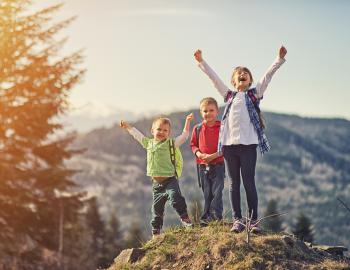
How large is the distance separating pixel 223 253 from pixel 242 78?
251cm

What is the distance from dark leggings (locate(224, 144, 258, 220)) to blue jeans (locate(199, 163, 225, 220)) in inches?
26.4

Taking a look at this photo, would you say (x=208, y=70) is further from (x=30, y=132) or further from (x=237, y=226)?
(x=30, y=132)

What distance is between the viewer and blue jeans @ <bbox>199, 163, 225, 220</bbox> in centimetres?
891

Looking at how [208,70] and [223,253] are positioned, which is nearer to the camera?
[223,253]

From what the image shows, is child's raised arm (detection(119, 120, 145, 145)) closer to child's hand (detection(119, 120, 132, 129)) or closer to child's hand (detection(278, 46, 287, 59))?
child's hand (detection(119, 120, 132, 129))

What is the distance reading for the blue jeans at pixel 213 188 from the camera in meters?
8.91

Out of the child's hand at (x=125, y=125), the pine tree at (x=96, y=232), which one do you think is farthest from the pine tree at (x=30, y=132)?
the pine tree at (x=96, y=232)

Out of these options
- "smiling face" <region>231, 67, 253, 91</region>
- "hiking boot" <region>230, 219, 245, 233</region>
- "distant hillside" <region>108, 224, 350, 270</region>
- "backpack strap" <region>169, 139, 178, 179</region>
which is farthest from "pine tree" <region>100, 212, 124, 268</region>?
"smiling face" <region>231, 67, 253, 91</region>

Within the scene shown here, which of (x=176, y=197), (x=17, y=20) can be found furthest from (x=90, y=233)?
(x=176, y=197)

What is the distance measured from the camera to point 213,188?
899 cm

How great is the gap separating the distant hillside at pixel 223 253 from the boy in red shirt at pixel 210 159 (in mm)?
727

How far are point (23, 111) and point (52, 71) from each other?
6.47 feet

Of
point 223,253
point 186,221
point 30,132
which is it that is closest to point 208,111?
point 186,221

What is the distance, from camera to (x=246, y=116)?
26.5 feet
